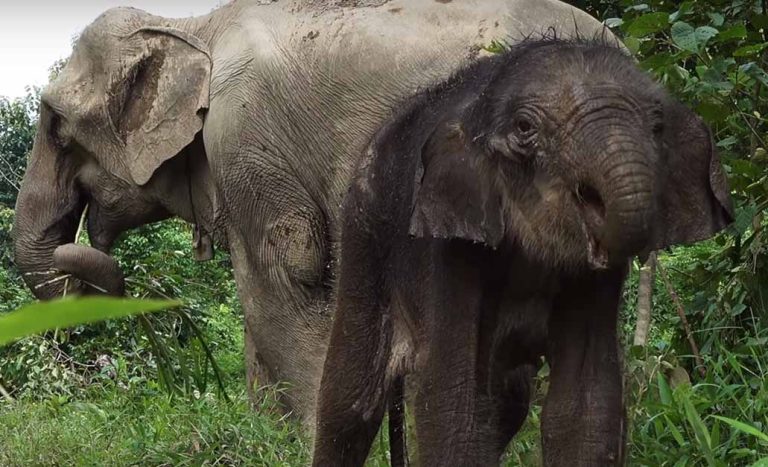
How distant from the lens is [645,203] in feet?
7.11

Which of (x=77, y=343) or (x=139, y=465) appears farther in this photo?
(x=77, y=343)

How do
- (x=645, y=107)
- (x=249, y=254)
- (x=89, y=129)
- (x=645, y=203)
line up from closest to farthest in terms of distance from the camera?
(x=645, y=203), (x=645, y=107), (x=249, y=254), (x=89, y=129)

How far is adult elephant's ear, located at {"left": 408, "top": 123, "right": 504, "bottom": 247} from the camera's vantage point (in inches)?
96.7

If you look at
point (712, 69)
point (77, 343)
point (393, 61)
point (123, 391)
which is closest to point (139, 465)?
point (123, 391)

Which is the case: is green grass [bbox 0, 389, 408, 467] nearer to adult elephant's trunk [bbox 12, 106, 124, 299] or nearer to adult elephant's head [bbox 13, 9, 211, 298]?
adult elephant's head [bbox 13, 9, 211, 298]

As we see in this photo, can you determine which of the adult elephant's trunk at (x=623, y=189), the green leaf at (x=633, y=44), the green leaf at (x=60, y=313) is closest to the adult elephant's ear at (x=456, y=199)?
Answer: the adult elephant's trunk at (x=623, y=189)

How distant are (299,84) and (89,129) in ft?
4.54

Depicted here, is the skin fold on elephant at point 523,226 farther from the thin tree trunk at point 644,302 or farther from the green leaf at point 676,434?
the thin tree trunk at point 644,302

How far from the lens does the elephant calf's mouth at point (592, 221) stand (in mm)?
2273

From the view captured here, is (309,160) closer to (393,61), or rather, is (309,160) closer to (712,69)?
(393,61)

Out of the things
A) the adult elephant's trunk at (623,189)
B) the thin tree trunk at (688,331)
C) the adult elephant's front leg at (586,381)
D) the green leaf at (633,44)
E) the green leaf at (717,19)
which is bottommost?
the thin tree trunk at (688,331)

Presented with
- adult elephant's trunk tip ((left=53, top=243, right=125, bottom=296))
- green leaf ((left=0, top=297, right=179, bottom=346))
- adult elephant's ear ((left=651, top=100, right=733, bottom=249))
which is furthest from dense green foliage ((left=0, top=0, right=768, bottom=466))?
green leaf ((left=0, top=297, right=179, bottom=346))

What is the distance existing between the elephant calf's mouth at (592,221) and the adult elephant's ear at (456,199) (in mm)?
189

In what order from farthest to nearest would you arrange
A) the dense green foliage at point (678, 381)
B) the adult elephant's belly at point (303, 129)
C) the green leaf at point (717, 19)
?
the adult elephant's belly at point (303, 129)
the green leaf at point (717, 19)
the dense green foliage at point (678, 381)
